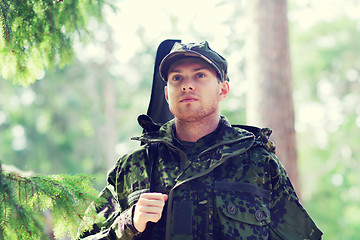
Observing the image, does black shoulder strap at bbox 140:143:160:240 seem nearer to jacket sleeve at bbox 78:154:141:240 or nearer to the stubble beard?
jacket sleeve at bbox 78:154:141:240

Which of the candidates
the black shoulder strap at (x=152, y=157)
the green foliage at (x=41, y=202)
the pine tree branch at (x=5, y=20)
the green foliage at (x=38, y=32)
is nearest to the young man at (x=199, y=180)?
the black shoulder strap at (x=152, y=157)

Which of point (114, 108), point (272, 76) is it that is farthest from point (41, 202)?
point (114, 108)

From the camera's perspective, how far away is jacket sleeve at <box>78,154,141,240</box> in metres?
2.63

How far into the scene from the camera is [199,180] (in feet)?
9.14

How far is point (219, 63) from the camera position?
308 centimetres

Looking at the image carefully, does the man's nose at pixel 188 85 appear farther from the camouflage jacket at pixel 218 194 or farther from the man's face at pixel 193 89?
the camouflage jacket at pixel 218 194

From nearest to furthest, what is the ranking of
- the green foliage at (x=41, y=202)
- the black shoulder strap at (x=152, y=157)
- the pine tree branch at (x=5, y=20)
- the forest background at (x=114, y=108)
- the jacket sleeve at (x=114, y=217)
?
the green foliage at (x=41, y=202) → the jacket sleeve at (x=114, y=217) → the pine tree branch at (x=5, y=20) → the black shoulder strap at (x=152, y=157) → the forest background at (x=114, y=108)

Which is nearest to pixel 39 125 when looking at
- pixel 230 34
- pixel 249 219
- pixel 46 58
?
pixel 230 34

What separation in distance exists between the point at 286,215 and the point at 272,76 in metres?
3.97

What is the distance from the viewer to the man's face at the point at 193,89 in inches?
115

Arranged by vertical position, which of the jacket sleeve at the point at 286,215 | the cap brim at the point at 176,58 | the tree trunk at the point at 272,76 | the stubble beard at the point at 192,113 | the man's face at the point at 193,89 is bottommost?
the jacket sleeve at the point at 286,215

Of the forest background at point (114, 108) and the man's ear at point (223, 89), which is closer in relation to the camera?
the man's ear at point (223, 89)

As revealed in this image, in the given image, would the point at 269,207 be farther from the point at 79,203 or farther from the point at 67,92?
the point at 67,92

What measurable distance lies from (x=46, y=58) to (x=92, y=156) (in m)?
17.1
